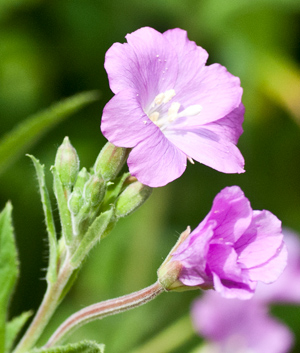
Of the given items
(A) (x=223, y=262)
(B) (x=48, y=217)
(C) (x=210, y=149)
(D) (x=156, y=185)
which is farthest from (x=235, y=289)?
(B) (x=48, y=217)

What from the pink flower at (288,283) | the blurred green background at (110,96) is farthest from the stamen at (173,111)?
the blurred green background at (110,96)

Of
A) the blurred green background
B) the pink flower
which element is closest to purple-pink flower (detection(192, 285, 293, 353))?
the pink flower

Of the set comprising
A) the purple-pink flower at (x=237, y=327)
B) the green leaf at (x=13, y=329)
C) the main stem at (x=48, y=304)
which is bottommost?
the purple-pink flower at (x=237, y=327)

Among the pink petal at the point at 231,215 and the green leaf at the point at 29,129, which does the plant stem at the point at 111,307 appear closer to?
the pink petal at the point at 231,215

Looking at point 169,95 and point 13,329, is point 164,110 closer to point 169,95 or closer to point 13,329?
point 169,95

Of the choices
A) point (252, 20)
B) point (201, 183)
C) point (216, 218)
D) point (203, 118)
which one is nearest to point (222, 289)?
point (216, 218)

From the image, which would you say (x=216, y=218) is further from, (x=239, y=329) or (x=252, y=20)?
(x=252, y=20)

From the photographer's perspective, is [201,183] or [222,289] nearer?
[222,289]
